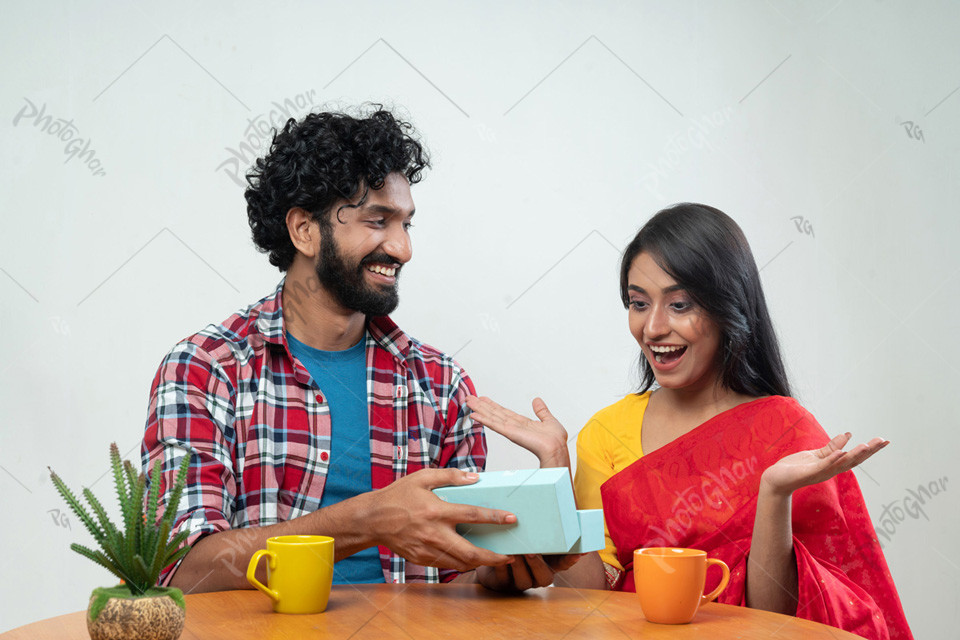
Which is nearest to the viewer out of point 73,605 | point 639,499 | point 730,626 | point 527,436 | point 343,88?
point 730,626

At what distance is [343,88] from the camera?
83.5 inches

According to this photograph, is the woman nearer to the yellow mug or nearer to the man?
the man

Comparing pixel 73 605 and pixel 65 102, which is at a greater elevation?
pixel 65 102

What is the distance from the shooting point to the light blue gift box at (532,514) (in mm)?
1058

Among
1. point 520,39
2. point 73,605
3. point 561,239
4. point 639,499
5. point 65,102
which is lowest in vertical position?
point 73,605

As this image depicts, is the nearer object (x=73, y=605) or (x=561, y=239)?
(x=73, y=605)

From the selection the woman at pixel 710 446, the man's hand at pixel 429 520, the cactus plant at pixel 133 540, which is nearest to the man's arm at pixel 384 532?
the man's hand at pixel 429 520

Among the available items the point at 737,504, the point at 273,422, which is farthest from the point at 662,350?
the point at 273,422

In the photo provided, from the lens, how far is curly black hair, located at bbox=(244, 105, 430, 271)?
175cm

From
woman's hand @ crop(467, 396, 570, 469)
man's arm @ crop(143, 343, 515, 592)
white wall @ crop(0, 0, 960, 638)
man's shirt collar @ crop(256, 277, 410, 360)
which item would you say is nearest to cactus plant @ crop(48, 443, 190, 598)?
man's arm @ crop(143, 343, 515, 592)

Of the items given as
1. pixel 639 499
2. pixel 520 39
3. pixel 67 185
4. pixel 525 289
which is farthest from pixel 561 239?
pixel 67 185

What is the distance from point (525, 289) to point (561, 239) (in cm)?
17

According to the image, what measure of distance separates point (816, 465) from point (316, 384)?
943 millimetres

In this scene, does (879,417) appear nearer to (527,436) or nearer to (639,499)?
(639,499)
